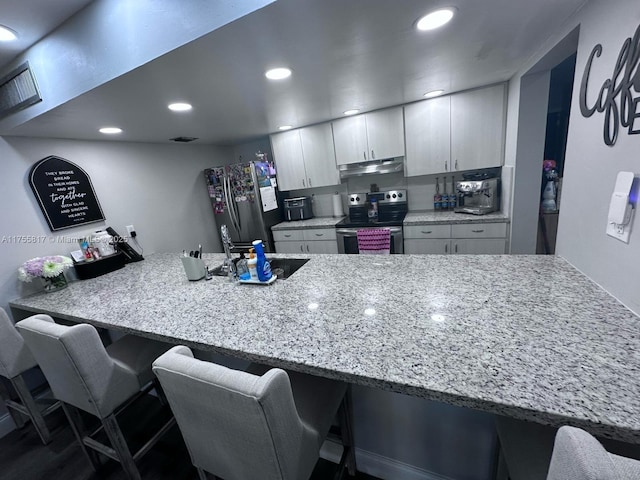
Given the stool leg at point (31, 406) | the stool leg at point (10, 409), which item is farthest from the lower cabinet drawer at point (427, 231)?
the stool leg at point (10, 409)

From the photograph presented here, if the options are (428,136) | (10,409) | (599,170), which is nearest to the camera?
(599,170)

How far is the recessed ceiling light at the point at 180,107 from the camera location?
1870 mm

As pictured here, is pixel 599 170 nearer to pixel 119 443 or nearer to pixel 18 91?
pixel 119 443

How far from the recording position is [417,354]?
0.83 m

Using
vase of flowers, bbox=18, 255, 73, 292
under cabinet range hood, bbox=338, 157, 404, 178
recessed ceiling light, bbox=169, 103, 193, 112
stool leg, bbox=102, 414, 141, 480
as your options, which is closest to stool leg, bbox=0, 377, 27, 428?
vase of flowers, bbox=18, 255, 73, 292

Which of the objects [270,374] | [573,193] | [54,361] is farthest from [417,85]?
[54,361]

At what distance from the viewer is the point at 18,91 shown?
1.65m

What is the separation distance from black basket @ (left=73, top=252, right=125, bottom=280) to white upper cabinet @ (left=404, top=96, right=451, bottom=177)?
3.18 m

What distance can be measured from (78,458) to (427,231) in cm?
335

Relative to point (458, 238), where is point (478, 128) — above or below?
above

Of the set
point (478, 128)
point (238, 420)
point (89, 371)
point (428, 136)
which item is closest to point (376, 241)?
point (428, 136)

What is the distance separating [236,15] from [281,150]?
272 cm

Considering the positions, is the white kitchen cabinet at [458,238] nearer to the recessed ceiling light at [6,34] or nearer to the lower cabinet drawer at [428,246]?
the lower cabinet drawer at [428,246]

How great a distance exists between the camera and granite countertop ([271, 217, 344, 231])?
3480 millimetres
